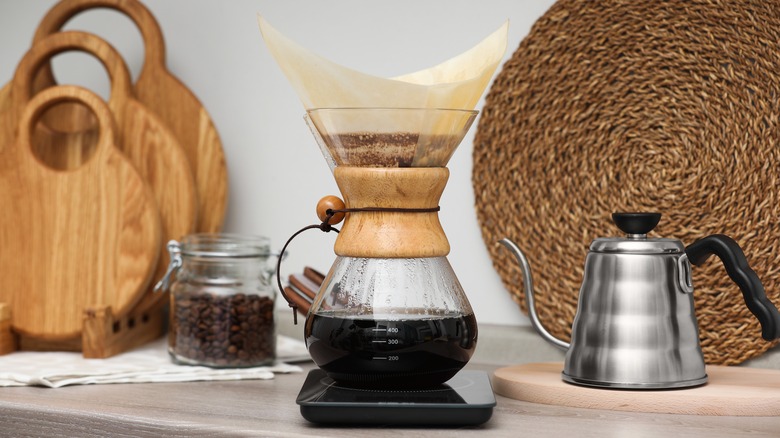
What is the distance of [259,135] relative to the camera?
4.86ft

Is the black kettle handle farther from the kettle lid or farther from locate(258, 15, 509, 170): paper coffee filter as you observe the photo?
locate(258, 15, 509, 170): paper coffee filter

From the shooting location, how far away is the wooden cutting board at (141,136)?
1407mm

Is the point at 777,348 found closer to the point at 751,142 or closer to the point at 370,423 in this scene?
the point at 751,142

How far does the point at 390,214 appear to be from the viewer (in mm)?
934

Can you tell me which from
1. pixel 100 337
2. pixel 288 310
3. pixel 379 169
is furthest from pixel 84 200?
pixel 379 169

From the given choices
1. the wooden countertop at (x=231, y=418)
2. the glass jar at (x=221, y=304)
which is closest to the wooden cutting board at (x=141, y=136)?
the glass jar at (x=221, y=304)

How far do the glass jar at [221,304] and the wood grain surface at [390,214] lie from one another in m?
0.32

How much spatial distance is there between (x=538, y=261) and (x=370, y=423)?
0.44 metres

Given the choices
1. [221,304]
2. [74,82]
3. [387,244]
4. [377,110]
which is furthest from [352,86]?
[74,82]

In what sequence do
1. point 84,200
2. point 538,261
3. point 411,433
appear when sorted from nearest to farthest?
point 411,433 < point 538,261 < point 84,200

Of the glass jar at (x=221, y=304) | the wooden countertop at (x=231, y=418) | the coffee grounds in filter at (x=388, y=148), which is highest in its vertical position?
the coffee grounds in filter at (x=388, y=148)

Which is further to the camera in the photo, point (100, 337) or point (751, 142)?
point (100, 337)

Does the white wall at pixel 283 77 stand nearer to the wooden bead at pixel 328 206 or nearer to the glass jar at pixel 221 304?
the glass jar at pixel 221 304

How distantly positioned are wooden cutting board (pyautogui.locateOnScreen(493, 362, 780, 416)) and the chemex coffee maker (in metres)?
0.09
